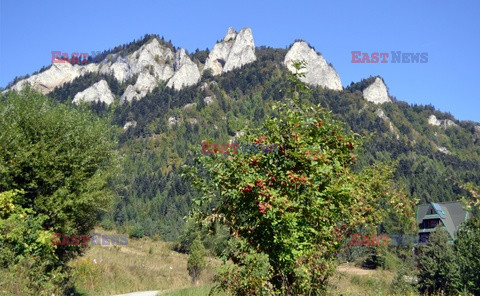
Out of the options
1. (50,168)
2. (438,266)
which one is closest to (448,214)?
(438,266)

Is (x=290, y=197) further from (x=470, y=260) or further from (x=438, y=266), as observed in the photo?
(x=438, y=266)

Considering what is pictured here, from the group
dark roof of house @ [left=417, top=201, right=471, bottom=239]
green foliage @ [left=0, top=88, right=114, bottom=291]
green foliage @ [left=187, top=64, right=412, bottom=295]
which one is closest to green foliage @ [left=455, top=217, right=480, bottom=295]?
green foliage @ [left=187, top=64, right=412, bottom=295]

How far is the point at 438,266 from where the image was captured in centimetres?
2666

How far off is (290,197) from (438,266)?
84.7 ft

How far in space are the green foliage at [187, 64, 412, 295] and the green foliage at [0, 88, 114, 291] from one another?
29.2 feet

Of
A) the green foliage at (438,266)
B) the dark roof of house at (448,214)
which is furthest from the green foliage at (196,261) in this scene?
the dark roof of house at (448,214)

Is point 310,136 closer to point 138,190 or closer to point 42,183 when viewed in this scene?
point 42,183

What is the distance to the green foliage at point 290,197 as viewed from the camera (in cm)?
541

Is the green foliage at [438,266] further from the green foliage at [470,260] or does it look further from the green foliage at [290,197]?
the green foliage at [290,197]

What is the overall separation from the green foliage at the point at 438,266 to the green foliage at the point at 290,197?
70.6 ft

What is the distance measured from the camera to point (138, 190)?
114 m

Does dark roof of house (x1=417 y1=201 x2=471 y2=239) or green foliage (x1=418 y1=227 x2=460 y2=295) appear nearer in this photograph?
green foliage (x1=418 y1=227 x2=460 y2=295)

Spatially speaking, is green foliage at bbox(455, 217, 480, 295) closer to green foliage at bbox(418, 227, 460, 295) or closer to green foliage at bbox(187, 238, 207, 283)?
green foliage at bbox(418, 227, 460, 295)

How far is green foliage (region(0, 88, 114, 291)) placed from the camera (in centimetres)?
1455
